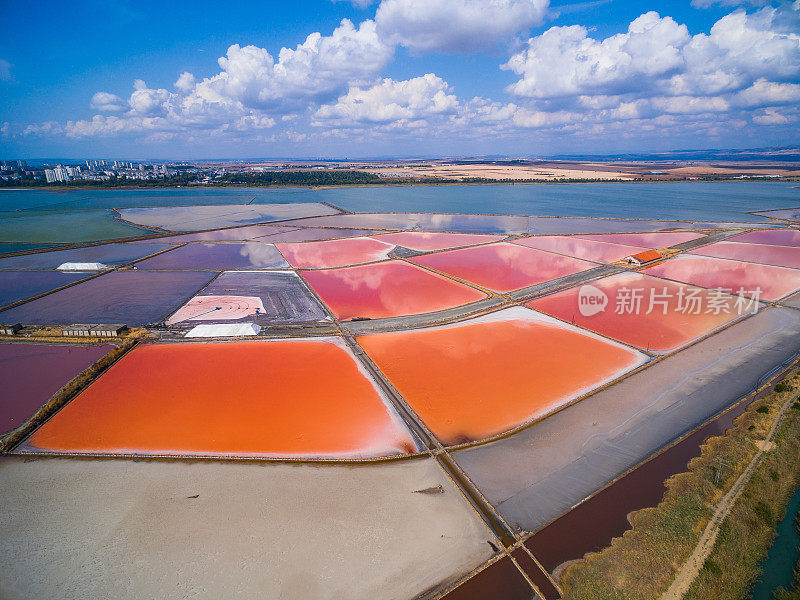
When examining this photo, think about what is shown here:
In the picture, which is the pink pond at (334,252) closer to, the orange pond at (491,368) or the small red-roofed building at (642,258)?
the orange pond at (491,368)

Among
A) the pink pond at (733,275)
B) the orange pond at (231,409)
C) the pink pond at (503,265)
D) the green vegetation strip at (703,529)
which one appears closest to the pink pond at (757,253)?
the pink pond at (733,275)

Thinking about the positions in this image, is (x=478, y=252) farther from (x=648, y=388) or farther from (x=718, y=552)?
(x=718, y=552)

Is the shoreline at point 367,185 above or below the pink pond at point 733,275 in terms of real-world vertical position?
above

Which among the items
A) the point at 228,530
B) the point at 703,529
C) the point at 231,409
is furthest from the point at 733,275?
the point at 228,530

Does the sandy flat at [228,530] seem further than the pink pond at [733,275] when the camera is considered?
No

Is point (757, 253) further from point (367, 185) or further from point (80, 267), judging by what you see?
point (367, 185)

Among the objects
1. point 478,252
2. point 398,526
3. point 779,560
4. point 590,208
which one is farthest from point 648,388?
point 590,208
